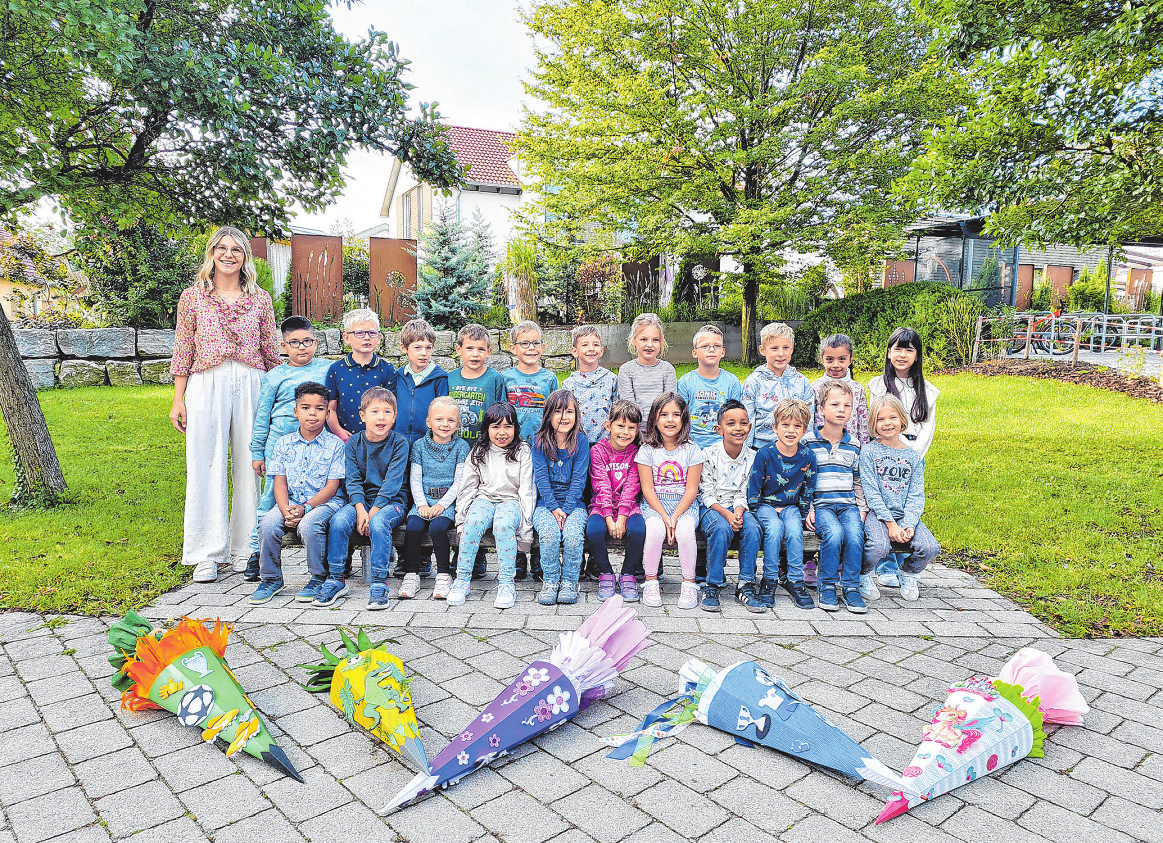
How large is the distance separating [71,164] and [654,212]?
11.1 m

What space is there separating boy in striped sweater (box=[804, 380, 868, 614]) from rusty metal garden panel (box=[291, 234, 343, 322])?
10812 mm

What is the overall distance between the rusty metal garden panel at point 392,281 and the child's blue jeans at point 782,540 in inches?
408

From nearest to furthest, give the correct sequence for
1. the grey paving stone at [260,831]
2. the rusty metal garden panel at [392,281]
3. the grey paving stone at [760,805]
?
the grey paving stone at [260,831], the grey paving stone at [760,805], the rusty metal garden panel at [392,281]

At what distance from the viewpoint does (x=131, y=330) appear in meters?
12.0

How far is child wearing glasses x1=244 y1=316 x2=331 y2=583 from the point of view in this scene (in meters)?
4.69

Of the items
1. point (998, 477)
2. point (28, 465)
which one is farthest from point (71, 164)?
point (998, 477)

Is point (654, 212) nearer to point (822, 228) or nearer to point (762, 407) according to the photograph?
point (822, 228)

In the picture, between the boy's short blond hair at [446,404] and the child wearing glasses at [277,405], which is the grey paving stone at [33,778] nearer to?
the child wearing glasses at [277,405]

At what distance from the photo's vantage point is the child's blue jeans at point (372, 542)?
172 inches

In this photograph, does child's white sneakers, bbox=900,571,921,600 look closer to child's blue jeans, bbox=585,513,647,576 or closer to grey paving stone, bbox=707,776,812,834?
child's blue jeans, bbox=585,513,647,576

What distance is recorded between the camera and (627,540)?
4.49 metres

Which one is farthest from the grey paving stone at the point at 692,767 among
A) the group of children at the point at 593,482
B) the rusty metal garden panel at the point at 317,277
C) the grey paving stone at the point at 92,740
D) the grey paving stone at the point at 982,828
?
the rusty metal garden panel at the point at 317,277

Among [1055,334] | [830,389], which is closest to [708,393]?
[830,389]

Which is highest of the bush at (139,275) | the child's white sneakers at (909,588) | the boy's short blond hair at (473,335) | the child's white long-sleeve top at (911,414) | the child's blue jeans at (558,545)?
the bush at (139,275)
